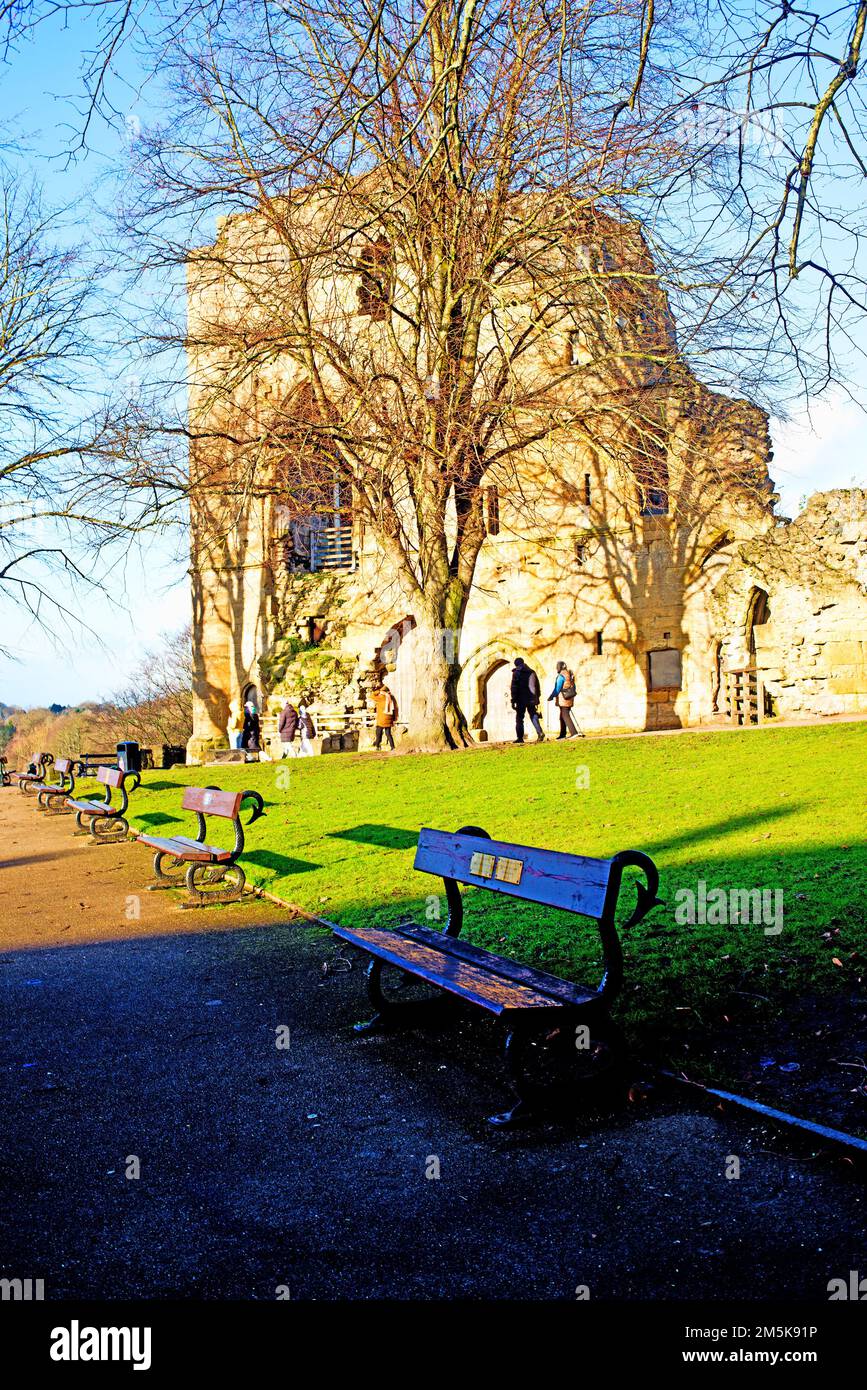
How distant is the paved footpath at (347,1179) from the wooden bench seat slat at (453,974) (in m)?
0.38

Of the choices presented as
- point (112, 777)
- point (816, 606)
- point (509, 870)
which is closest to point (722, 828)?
point (509, 870)

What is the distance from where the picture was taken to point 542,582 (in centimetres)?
2927

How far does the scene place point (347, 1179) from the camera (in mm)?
3598

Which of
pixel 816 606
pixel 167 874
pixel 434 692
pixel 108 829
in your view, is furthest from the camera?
pixel 816 606

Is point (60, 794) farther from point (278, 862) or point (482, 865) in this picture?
point (482, 865)

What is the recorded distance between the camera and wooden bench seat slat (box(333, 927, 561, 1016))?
4.14 metres

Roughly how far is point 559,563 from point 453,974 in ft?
82.1

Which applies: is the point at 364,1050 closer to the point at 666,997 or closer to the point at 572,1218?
the point at 666,997

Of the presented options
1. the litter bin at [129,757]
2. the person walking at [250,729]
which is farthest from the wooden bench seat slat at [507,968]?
the person walking at [250,729]

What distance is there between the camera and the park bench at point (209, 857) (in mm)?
8922

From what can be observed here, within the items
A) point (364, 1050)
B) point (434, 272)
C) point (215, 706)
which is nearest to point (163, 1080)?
point (364, 1050)

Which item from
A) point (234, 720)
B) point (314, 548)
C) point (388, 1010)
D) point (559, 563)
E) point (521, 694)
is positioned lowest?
point (388, 1010)

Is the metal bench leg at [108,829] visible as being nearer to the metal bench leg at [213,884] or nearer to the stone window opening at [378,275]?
the metal bench leg at [213,884]
